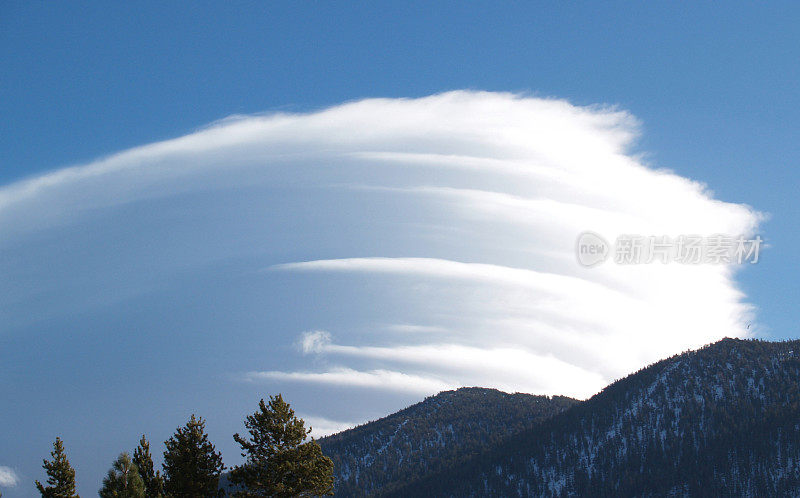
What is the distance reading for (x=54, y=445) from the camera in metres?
54.8

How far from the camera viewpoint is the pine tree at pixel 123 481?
50906 millimetres

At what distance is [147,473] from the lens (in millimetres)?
55250

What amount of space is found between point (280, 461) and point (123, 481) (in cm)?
1279

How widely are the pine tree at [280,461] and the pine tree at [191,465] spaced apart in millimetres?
3600

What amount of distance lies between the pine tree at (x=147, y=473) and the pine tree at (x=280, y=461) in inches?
367

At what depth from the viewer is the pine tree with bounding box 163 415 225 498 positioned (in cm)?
5088

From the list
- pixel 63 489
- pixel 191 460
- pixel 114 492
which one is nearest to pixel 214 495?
pixel 191 460

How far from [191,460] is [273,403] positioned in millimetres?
8045

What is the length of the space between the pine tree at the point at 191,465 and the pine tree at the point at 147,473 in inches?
121

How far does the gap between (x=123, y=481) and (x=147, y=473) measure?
3.88 meters

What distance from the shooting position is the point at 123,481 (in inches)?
2025

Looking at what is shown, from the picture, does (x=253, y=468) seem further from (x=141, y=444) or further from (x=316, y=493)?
(x=141, y=444)

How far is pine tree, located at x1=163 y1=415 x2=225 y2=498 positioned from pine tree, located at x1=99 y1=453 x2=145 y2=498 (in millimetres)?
2023

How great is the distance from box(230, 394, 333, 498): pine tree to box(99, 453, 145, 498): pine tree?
7.99 metres
